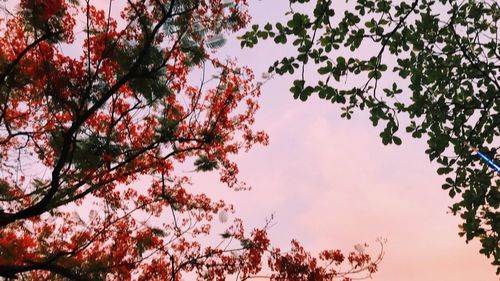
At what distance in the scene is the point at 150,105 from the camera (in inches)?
293

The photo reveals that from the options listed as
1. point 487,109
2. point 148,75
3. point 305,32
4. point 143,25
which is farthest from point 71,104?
point 487,109

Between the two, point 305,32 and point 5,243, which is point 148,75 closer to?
point 305,32

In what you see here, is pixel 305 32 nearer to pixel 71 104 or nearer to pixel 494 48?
pixel 494 48

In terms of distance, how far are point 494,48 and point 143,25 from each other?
17.1ft

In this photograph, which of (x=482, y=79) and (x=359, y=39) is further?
(x=482, y=79)

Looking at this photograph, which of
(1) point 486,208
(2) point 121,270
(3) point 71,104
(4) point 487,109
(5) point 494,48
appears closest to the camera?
(1) point 486,208

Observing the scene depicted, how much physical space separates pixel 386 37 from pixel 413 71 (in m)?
0.85

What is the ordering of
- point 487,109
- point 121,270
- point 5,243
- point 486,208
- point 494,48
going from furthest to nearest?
point 121,270 < point 5,243 < point 494,48 < point 487,109 < point 486,208

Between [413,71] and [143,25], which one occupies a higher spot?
[143,25]

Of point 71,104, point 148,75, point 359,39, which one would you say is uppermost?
point 148,75

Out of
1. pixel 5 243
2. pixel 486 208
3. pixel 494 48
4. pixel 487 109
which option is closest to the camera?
pixel 486 208

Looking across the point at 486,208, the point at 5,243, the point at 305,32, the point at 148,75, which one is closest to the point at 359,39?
the point at 305,32

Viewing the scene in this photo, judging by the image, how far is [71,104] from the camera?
19.9 feet

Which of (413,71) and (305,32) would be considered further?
(413,71)
